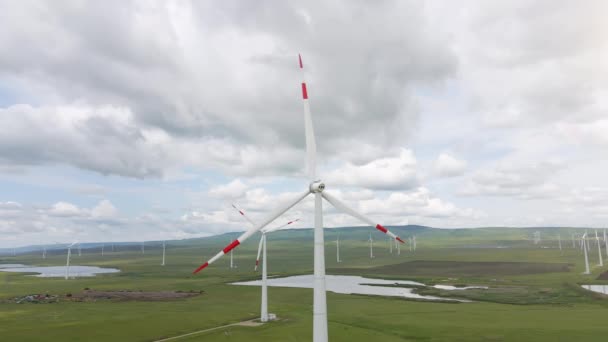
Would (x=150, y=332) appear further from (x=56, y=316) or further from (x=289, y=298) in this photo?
(x=289, y=298)

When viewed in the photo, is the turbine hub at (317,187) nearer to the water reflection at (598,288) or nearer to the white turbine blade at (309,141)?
the white turbine blade at (309,141)

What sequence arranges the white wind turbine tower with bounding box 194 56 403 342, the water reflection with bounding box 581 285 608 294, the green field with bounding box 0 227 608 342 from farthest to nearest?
the water reflection with bounding box 581 285 608 294 < the green field with bounding box 0 227 608 342 < the white wind turbine tower with bounding box 194 56 403 342

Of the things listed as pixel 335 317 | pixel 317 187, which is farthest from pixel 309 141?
pixel 335 317

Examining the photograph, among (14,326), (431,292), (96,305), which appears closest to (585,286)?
(431,292)

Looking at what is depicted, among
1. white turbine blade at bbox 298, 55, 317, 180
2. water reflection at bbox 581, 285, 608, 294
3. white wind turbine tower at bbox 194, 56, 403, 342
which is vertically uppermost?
white turbine blade at bbox 298, 55, 317, 180

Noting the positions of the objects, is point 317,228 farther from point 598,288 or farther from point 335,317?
point 598,288

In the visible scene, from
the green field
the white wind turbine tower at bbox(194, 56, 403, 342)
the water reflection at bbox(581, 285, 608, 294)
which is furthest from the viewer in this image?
the water reflection at bbox(581, 285, 608, 294)

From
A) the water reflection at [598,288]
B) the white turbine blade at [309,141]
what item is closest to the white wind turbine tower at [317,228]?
the white turbine blade at [309,141]

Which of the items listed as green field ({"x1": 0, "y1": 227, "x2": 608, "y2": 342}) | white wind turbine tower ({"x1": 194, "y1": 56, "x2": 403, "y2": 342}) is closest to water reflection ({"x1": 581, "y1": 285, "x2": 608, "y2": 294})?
green field ({"x1": 0, "y1": 227, "x2": 608, "y2": 342})

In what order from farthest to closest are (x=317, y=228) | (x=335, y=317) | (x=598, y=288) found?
1. (x=598, y=288)
2. (x=335, y=317)
3. (x=317, y=228)

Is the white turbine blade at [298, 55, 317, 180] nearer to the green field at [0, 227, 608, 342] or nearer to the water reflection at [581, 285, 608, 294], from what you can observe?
the green field at [0, 227, 608, 342]

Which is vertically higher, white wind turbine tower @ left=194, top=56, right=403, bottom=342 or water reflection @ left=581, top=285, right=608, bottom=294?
white wind turbine tower @ left=194, top=56, right=403, bottom=342

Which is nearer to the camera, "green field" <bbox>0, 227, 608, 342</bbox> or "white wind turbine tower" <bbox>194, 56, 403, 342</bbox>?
"white wind turbine tower" <bbox>194, 56, 403, 342</bbox>
